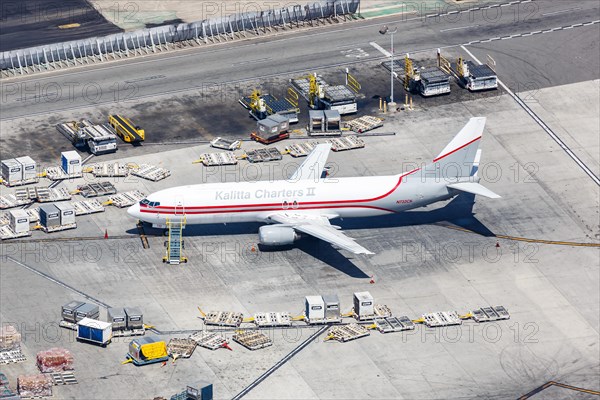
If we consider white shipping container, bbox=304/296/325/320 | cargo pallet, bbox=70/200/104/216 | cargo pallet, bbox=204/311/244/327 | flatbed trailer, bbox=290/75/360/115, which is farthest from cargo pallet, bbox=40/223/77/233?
flatbed trailer, bbox=290/75/360/115

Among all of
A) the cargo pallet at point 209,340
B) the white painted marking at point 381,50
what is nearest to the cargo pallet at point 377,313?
the cargo pallet at point 209,340

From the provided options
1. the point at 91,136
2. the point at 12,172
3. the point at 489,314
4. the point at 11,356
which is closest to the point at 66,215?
the point at 12,172

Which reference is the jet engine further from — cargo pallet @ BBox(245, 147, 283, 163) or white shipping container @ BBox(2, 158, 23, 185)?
white shipping container @ BBox(2, 158, 23, 185)

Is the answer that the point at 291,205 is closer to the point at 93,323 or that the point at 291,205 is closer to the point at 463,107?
A: the point at 93,323

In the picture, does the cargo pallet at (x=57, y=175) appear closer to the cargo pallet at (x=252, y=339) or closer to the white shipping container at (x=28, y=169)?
the white shipping container at (x=28, y=169)

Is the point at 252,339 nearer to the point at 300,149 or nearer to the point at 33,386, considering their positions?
the point at 33,386

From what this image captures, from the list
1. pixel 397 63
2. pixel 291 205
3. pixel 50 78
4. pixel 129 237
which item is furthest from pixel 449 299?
pixel 50 78
